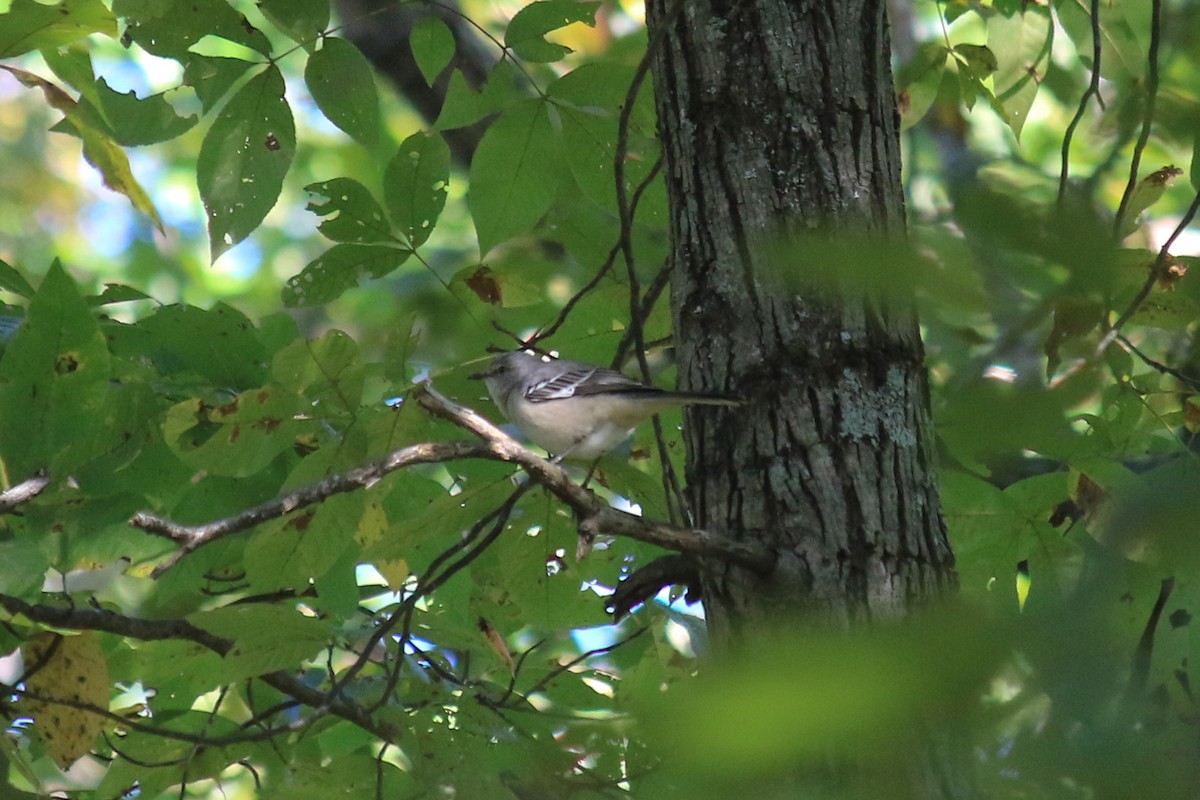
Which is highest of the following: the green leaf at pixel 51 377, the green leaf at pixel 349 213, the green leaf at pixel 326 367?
the green leaf at pixel 349 213

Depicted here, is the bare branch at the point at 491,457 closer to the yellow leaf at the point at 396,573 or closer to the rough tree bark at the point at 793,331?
the rough tree bark at the point at 793,331

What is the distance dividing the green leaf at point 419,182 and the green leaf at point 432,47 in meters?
0.18

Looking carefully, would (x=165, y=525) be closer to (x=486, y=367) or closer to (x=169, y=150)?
(x=486, y=367)

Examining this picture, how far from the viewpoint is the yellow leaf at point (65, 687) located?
3293 millimetres

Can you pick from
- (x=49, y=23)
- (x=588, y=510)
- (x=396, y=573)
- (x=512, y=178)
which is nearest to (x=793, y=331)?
(x=588, y=510)

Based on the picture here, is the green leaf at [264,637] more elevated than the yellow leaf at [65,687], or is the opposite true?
the yellow leaf at [65,687]

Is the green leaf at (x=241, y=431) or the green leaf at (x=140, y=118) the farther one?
the green leaf at (x=140, y=118)

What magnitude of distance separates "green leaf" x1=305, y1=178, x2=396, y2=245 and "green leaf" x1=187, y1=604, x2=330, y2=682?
1.03 meters

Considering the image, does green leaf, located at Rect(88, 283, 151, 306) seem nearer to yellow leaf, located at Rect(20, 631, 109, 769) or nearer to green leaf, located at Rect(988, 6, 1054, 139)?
yellow leaf, located at Rect(20, 631, 109, 769)

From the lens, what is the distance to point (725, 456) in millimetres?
2547

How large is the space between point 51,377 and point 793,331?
1571 mm

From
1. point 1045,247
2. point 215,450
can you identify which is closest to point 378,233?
point 215,450

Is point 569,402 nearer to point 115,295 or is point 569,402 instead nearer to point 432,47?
point 432,47

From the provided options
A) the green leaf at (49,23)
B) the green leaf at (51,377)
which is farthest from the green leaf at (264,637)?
the green leaf at (49,23)
